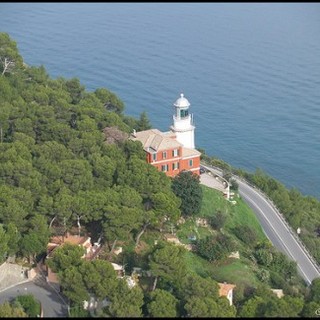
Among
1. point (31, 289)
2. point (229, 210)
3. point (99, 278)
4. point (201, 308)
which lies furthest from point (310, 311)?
point (229, 210)

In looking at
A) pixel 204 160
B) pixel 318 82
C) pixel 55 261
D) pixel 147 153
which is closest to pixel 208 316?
pixel 55 261

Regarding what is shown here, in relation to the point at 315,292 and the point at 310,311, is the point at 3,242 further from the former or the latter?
the point at 315,292

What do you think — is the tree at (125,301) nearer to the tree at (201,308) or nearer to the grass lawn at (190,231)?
the tree at (201,308)

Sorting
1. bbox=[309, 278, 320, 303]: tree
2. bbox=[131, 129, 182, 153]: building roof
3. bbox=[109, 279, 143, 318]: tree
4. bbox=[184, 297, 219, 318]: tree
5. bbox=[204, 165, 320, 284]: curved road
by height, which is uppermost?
bbox=[131, 129, 182, 153]: building roof

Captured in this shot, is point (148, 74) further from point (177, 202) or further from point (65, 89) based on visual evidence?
point (177, 202)

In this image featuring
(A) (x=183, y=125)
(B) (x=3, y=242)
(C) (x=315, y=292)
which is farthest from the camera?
(A) (x=183, y=125)

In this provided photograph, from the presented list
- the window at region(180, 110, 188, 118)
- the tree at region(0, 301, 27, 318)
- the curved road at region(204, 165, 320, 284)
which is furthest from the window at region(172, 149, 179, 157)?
the tree at region(0, 301, 27, 318)

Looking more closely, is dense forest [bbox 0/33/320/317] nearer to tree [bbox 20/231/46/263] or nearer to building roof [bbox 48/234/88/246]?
tree [bbox 20/231/46/263]
